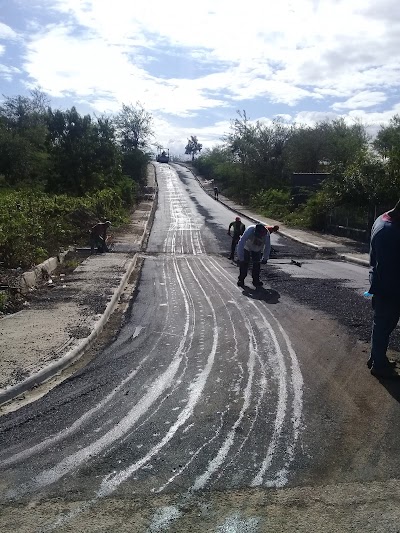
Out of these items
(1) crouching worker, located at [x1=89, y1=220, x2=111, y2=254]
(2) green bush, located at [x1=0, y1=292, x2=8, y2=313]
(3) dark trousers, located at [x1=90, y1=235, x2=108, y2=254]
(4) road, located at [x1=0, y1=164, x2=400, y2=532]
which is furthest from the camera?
(3) dark trousers, located at [x1=90, y1=235, x2=108, y2=254]

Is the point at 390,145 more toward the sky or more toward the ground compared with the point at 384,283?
more toward the sky

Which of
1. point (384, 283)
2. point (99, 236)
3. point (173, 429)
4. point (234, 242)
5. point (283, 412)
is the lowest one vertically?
point (173, 429)

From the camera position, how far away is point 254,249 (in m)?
13.3

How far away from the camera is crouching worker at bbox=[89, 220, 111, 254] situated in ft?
70.2

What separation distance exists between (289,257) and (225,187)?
157 feet

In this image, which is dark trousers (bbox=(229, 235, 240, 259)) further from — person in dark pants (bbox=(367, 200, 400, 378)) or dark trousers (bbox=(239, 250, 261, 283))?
person in dark pants (bbox=(367, 200, 400, 378))

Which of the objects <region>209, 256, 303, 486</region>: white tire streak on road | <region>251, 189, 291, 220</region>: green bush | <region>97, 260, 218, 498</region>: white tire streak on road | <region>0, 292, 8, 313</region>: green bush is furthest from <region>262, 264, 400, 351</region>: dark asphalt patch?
<region>251, 189, 291, 220</region>: green bush

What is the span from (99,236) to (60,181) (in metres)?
18.7

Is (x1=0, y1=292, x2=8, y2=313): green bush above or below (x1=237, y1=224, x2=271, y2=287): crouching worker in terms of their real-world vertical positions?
below

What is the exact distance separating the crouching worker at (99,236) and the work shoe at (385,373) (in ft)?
53.7

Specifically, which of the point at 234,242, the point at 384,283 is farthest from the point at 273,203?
the point at 384,283

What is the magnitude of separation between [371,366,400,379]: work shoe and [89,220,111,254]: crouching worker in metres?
16.4

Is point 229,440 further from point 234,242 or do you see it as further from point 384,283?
point 234,242

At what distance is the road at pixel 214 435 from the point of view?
3543mm
